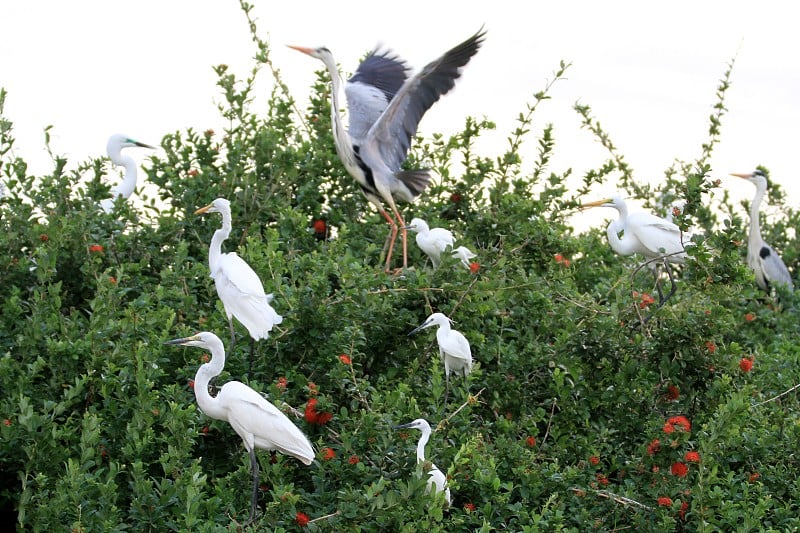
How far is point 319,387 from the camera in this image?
4.22 metres

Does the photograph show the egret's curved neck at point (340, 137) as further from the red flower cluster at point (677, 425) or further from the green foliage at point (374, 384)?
the red flower cluster at point (677, 425)

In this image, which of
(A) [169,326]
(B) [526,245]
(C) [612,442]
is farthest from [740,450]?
(A) [169,326]

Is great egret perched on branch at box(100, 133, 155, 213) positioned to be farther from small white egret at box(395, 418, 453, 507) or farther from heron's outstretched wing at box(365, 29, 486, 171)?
small white egret at box(395, 418, 453, 507)

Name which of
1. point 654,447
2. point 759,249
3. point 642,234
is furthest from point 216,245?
point 759,249

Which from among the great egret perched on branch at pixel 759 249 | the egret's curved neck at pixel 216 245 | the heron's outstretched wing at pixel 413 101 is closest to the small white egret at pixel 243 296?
the egret's curved neck at pixel 216 245

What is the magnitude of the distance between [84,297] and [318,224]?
1.44 m

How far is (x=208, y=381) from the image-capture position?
13.5ft

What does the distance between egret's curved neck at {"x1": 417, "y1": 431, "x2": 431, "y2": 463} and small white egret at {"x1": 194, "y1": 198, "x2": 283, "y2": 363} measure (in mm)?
745

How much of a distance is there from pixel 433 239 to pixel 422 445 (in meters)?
2.34

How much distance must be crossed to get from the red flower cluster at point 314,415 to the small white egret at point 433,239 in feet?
6.50

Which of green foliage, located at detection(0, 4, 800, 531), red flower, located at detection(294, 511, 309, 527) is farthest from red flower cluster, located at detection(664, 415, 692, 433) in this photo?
red flower, located at detection(294, 511, 309, 527)

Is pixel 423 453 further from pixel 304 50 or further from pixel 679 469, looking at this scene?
pixel 304 50

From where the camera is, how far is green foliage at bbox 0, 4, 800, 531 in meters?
3.87

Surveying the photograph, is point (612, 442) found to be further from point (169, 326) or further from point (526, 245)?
point (169, 326)
